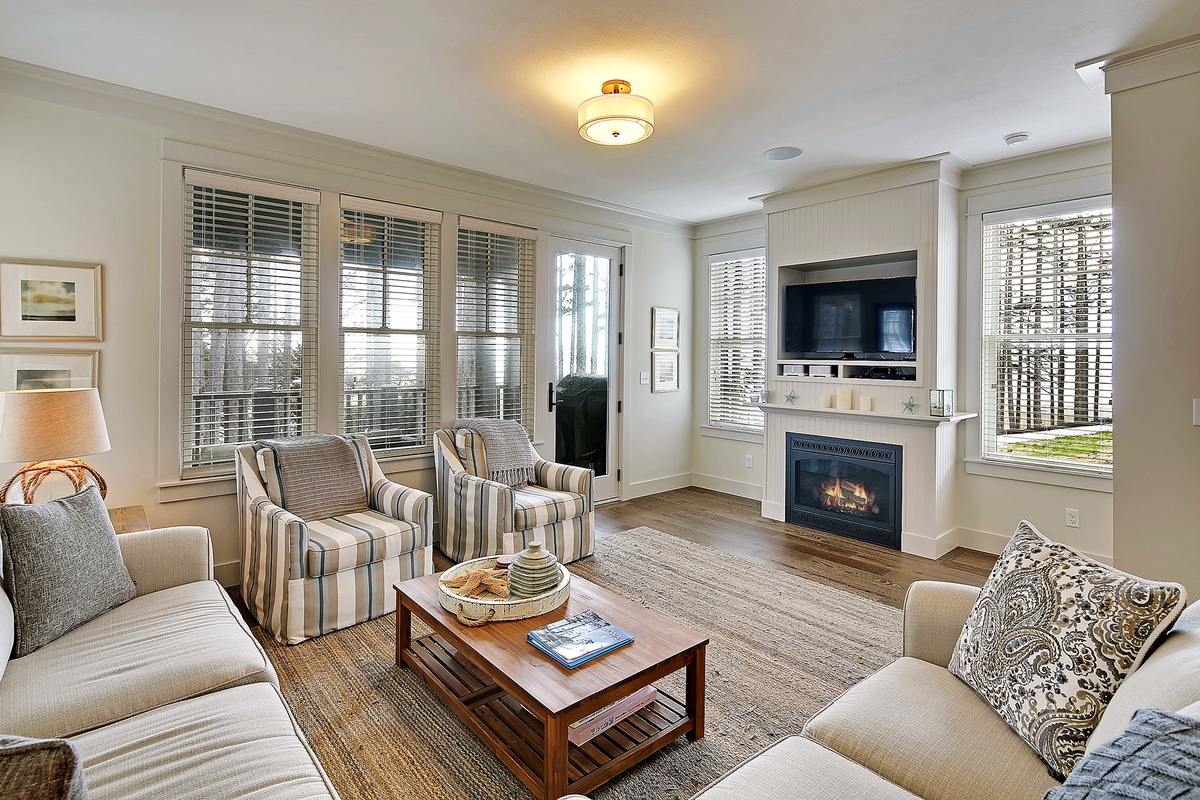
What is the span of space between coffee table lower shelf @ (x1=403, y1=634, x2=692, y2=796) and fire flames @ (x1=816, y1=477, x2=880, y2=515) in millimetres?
2821

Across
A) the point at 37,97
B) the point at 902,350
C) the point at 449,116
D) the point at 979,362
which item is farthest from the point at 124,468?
the point at 979,362

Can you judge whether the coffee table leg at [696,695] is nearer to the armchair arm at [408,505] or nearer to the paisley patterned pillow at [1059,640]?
the paisley patterned pillow at [1059,640]

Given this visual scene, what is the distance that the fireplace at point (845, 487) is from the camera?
4.33 m

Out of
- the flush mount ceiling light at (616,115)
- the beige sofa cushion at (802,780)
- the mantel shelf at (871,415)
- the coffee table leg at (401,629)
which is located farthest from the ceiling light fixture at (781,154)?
the beige sofa cushion at (802,780)

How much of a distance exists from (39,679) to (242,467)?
1668 mm

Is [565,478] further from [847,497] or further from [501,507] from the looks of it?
[847,497]

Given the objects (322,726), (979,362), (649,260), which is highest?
(649,260)

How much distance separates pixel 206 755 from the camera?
1345mm

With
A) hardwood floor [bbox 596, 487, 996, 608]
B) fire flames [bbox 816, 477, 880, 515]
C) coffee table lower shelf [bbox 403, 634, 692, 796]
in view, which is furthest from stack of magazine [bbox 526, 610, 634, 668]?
fire flames [bbox 816, 477, 880, 515]

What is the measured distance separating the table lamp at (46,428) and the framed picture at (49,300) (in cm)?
71

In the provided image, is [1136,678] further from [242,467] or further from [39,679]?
[242,467]

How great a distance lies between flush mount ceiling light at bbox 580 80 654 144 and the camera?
2.78 metres

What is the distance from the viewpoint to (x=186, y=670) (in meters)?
1.67

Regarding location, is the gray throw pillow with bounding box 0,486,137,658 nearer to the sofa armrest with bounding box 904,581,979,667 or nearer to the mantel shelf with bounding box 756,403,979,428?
the sofa armrest with bounding box 904,581,979,667
